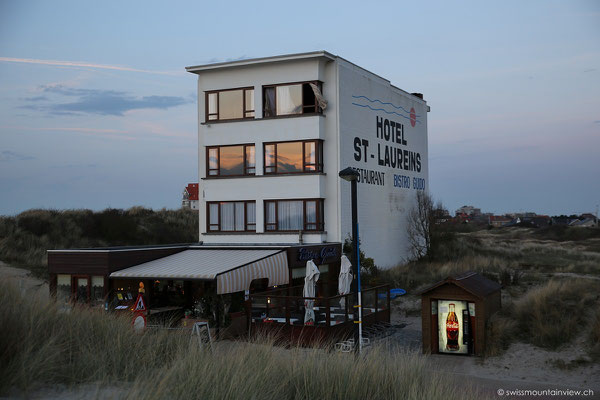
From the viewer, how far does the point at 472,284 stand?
800 inches

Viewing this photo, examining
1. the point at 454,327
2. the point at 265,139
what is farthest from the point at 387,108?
the point at 454,327

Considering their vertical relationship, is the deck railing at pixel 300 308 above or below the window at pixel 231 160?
below

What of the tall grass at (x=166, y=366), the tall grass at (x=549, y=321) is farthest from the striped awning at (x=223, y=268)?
the tall grass at (x=166, y=366)

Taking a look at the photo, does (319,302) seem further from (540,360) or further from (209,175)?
(209,175)

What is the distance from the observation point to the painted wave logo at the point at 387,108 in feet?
117

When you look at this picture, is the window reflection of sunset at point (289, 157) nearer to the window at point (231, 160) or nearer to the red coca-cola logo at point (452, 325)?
the window at point (231, 160)

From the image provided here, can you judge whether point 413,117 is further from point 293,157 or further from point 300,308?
point 300,308

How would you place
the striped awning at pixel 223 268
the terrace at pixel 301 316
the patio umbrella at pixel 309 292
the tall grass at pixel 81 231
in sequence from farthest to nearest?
the tall grass at pixel 81 231
the striped awning at pixel 223 268
the patio umbrella at pixel 309 292
the terrace at pixel 301 316

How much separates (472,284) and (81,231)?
41.6 meters

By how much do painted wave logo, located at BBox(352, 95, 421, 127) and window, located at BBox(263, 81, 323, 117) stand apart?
2.79m

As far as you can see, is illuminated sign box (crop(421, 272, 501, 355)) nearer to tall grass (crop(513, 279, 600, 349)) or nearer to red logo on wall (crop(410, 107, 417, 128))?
tall grass (crop(513, 279, 600, 349))

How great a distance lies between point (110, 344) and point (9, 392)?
2562mm

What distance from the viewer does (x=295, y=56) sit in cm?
3212

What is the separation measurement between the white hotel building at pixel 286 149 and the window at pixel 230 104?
0.18 ft
